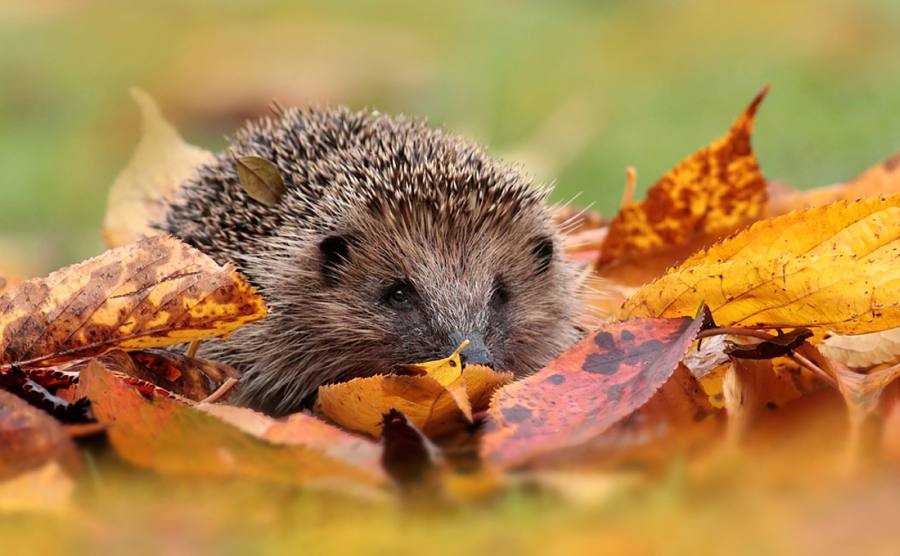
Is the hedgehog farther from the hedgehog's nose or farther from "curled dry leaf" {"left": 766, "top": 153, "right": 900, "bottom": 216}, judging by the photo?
"curled dry leaf" {"left": 766, "top": 153, "right": 900, "bottom": 216}

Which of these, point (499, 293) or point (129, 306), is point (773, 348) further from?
point (499, 293)

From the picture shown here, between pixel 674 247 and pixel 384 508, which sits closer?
pixel 384 508

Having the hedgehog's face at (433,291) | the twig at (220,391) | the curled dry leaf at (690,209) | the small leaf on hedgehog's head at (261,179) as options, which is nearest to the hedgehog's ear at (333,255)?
the hedgehog's face at (433,291)

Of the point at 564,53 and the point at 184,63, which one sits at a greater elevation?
the point at 184,63

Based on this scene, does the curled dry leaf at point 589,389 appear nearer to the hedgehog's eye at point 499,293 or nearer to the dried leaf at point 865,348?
the dried leaf at point 865,348

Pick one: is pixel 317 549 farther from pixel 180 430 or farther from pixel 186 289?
pixel 186 289

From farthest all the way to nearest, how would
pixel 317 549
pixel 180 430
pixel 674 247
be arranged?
pixel 674 247 < pixel 180 430 < pixel 317 549

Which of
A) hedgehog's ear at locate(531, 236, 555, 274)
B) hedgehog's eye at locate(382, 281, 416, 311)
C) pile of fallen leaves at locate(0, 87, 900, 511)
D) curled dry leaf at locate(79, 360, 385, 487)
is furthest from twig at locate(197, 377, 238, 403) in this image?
hedgehog's ear at locate(531, 236, 555, 274)

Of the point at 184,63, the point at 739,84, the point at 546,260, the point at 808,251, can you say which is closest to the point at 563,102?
the point at 739,84

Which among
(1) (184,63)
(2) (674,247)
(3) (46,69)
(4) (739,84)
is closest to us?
(2) (674,247)
